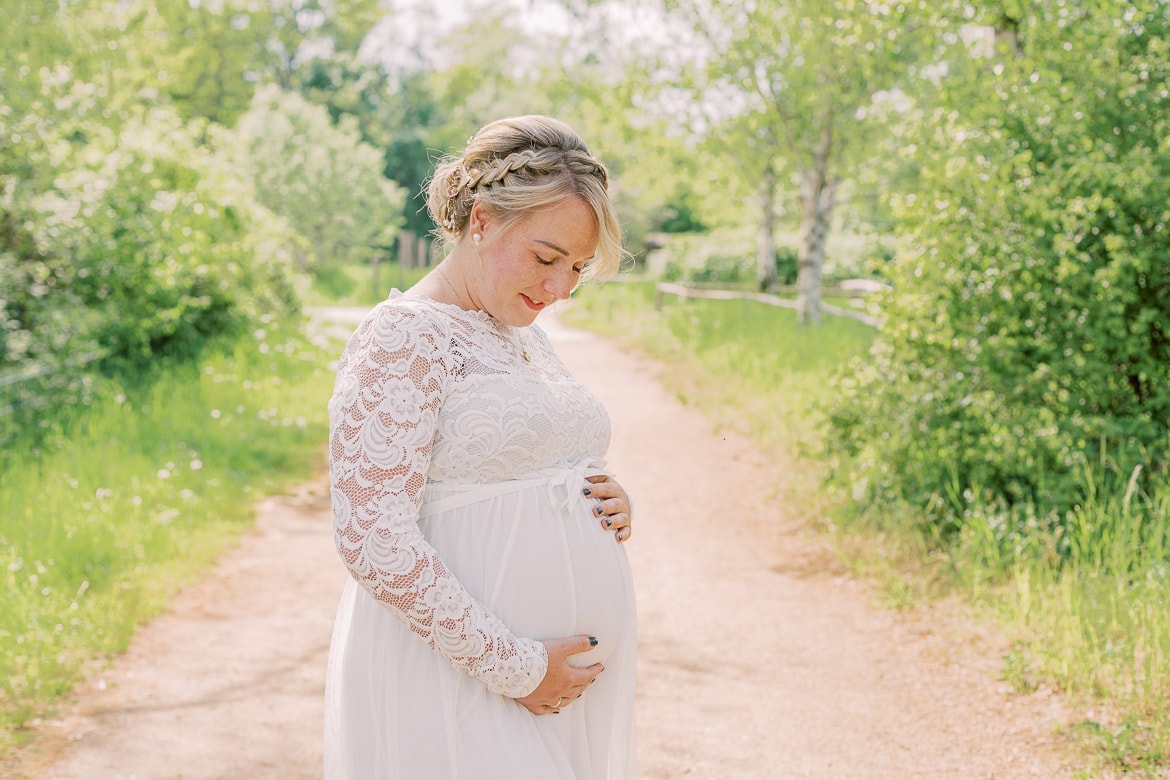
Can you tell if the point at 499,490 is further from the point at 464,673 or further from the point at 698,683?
the point at 698,683

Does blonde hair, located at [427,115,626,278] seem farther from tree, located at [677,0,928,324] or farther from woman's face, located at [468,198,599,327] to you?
tree, located at [677,0,928,324]

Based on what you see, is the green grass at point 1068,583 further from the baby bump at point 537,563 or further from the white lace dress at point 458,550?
the white lace dress at point 458,550

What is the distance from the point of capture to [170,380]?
34.3 feet

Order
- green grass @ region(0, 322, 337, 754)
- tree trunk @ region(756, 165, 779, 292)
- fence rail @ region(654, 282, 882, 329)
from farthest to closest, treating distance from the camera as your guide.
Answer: tree trunk @ region(756, 165, 779, 292) → fence rail @ region(654, 282, 882, 329) → green grass @ region(0, 322, 337, 754)

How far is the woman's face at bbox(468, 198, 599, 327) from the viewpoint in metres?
1.99

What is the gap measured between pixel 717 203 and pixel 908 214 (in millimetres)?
26095

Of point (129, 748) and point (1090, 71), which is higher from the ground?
point (1090, 71)

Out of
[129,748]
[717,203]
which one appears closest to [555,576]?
[129,748]

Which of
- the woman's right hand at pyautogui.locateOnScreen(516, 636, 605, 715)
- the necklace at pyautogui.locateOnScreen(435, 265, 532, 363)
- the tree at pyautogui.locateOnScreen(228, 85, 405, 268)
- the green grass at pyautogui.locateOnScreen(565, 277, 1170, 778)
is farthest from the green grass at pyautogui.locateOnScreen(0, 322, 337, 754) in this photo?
the tree at pyautogui.locateOnScreen(228, 85, 405, 268)

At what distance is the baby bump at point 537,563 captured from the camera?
198 centimetres

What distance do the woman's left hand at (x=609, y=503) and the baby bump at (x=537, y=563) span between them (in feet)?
0.08

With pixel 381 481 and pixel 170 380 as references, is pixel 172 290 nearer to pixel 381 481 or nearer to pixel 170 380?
pixel 170 380

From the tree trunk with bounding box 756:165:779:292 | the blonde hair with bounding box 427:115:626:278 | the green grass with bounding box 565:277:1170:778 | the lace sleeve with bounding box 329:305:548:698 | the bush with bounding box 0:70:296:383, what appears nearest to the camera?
the lace sleeve with bounding box 329:305:548:698

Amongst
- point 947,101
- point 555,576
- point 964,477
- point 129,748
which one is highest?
point 947,101
